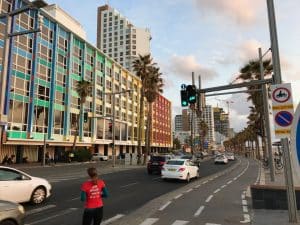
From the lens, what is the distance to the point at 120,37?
463 ft

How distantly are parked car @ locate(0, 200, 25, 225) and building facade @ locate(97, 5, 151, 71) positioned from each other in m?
131

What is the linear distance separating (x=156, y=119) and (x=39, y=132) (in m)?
62.8

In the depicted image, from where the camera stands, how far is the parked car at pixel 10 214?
5.68m

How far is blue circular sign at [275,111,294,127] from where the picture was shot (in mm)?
8398

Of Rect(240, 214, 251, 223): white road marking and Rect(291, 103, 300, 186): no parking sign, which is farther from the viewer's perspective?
Rect(240, 214, 251, 223): white road marking

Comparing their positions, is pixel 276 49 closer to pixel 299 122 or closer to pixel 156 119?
pixel 299 122

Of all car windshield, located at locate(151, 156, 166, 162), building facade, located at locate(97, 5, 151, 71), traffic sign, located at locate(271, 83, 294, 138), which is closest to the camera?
traffic sign, located at locate(271, 83, 294, 138)

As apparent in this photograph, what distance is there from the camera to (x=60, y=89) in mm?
50625

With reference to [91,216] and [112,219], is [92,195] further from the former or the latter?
[112,219]

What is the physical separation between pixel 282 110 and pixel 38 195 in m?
8.96

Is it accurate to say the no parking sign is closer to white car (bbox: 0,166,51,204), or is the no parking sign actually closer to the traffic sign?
the traffic sign

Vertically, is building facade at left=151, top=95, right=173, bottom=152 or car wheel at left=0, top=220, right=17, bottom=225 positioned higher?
building facade at left=151, top=95, right=173, bottom=152

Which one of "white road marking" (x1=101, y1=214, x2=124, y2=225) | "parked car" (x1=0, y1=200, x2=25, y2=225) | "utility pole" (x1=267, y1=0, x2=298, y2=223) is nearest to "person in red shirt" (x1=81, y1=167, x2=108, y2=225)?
"parked car" (x1=0, y1=200, x2=25, y2=225)

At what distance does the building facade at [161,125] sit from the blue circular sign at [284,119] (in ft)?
300
